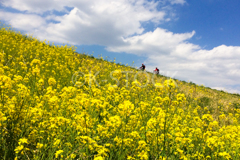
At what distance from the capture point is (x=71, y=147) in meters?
2.60

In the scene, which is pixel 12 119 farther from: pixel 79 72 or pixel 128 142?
pixel 79 72

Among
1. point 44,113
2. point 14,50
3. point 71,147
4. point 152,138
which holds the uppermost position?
point 14,50

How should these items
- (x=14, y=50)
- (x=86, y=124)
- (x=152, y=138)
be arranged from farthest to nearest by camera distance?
(x=14, y=50)
(x=152, y=138)
(x=86, y=124)

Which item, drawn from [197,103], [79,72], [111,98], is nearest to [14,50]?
[79,72]

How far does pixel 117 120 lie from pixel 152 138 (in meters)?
0.90

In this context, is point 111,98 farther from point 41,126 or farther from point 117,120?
point 41,126

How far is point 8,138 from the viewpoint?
7.70 ft

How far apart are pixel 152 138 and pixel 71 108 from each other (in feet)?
5.74

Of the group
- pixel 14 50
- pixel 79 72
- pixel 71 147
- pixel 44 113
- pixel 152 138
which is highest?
pixel 14 50

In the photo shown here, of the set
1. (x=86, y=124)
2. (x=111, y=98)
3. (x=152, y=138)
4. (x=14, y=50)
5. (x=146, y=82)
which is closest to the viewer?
(x=86, y=124)

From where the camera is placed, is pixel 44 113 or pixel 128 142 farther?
pixel 44 113

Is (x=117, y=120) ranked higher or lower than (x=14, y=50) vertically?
lower

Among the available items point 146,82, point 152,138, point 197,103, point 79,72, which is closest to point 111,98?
point 152,138

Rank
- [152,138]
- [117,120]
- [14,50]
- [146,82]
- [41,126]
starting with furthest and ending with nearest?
[146,82], [14,50], [152,138], [117,120], [41,126]
